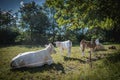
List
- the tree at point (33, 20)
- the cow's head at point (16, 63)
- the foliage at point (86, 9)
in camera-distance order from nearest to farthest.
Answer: the cow's head at point (16, 63)
the foliage at point (86, 9)
the tree at point (33, 20)

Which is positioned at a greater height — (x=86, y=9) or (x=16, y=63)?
(x=86, y=9)

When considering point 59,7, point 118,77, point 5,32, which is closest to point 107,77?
point 118,77

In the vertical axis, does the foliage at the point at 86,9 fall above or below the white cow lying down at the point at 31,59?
above

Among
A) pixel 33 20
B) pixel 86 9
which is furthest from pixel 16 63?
pixel 33 20

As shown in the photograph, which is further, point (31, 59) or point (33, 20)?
point (33, 20)

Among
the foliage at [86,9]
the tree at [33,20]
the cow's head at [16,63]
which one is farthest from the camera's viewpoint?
the tree at [33,20]

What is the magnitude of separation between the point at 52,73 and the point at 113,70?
12.5 ft

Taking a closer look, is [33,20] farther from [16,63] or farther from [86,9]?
[16,63]

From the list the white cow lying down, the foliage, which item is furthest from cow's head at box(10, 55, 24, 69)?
the foliage

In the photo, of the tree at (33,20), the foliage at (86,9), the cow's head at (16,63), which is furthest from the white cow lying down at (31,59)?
the tree at (33,20)

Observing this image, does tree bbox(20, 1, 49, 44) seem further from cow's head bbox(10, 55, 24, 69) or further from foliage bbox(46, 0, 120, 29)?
cow's head bbox(10, 55, 24, 69)

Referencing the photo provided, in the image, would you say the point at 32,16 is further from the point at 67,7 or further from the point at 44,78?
the point at 44,78

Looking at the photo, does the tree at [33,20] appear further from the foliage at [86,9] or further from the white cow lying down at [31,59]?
the white cow lying down at [31,59]

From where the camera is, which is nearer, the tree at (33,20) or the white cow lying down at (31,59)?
the white cow lying down at (31,59)
